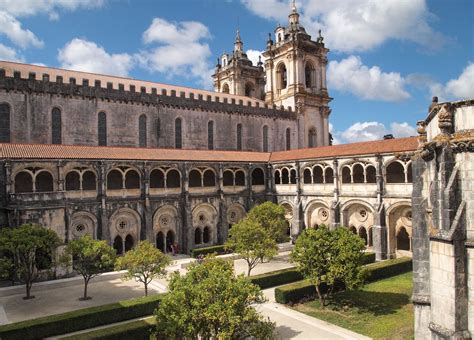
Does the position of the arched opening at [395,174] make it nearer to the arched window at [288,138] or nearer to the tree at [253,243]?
the tree at [253,243]

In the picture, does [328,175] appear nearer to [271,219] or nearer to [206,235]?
[271,219]

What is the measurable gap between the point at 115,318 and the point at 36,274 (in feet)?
29.2

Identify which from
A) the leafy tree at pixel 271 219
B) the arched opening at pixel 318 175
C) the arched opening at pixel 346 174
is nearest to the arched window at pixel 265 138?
the arched opening at pixel 318 175

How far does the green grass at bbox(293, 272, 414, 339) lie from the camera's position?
17.9 metres

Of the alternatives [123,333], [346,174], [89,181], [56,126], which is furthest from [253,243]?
[56,126]

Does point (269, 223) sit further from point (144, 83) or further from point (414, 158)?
point (144, 83)

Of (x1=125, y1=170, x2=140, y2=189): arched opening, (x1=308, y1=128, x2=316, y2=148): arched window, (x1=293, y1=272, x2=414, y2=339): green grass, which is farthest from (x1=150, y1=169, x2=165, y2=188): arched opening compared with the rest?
(x1=308, y1=128, x2=316, y2=148): arched window

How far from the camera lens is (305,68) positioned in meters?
54.7

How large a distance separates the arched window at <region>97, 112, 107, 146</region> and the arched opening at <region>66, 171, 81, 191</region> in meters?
6.78

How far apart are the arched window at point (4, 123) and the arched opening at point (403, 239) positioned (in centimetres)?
3538

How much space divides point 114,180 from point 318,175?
68.2 ft

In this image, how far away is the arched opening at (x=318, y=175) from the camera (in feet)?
129

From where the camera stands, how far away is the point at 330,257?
20984mm

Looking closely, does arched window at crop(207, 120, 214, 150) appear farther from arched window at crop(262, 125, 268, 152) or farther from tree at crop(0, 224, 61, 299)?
tree at crop(0, 224, 61, 299)
